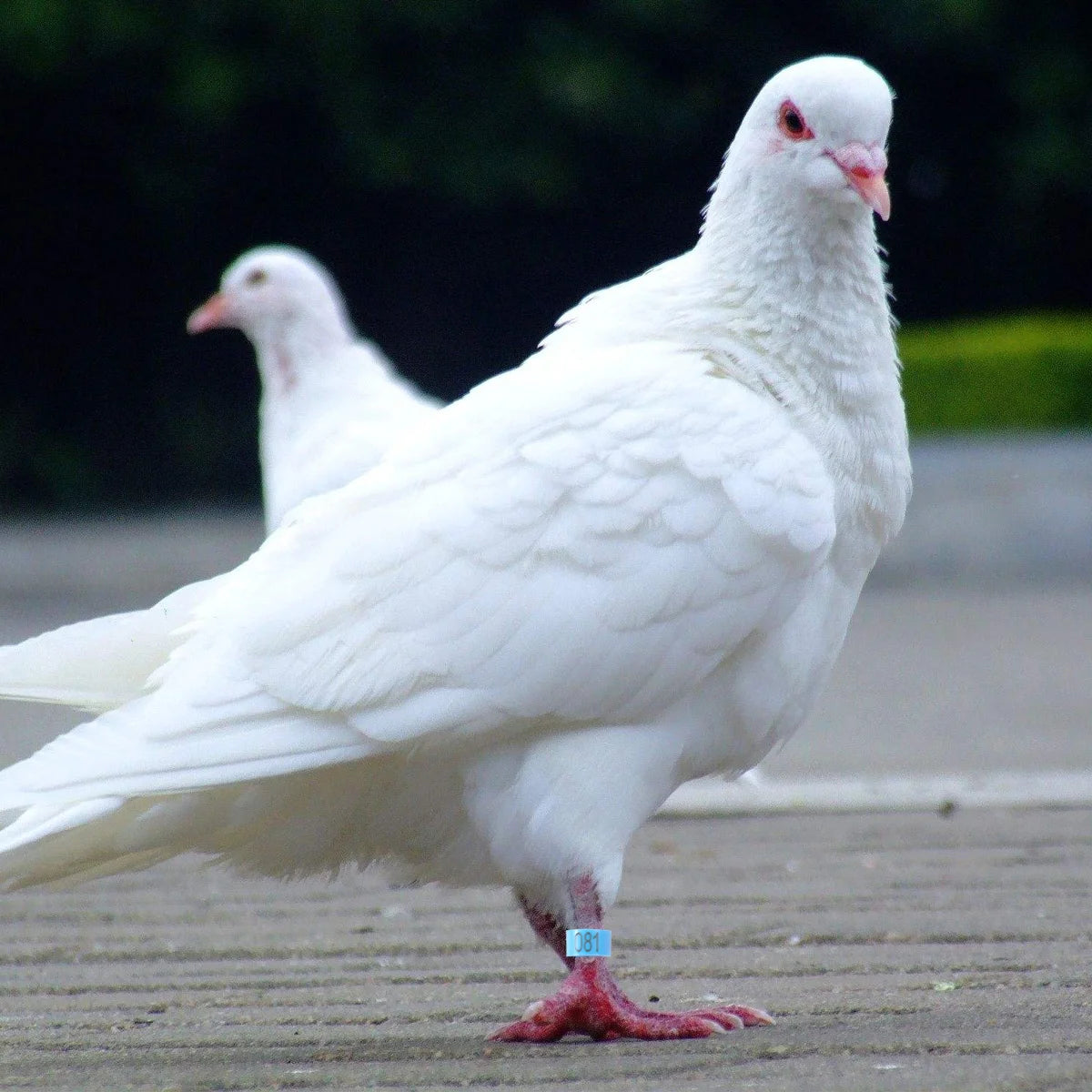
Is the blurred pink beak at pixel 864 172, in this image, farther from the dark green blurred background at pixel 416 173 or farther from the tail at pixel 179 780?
the dark green blurred background at pixel 416 173

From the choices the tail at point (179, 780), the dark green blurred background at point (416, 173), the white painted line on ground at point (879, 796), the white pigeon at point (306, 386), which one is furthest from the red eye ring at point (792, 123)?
the dark green blurred background at point (416, 173)

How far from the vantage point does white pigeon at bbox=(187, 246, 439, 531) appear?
6449 mm

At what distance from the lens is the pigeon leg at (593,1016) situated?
3.21 m

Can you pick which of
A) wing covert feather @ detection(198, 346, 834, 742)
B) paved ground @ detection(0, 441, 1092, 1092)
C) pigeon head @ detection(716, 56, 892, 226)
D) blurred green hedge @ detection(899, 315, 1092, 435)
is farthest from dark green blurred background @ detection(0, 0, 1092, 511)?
wing covert feather @ detection(198, 346, 834, 742)

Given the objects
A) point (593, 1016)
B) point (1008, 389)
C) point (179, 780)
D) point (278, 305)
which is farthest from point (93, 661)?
point (1008, 389)

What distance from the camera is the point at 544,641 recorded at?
3.18 metres

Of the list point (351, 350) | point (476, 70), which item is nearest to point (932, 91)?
point (476, 70)

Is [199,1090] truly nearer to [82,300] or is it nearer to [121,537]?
[121,537]

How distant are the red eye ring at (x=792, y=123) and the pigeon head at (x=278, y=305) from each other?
4.11 m

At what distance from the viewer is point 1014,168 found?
18.8m

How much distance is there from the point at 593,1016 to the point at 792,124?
1.50 metres

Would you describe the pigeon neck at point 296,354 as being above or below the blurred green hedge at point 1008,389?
above

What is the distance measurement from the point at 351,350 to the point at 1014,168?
12730mm

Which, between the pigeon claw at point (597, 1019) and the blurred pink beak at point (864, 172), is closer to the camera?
the pigeon claw at point (597, 1019)
